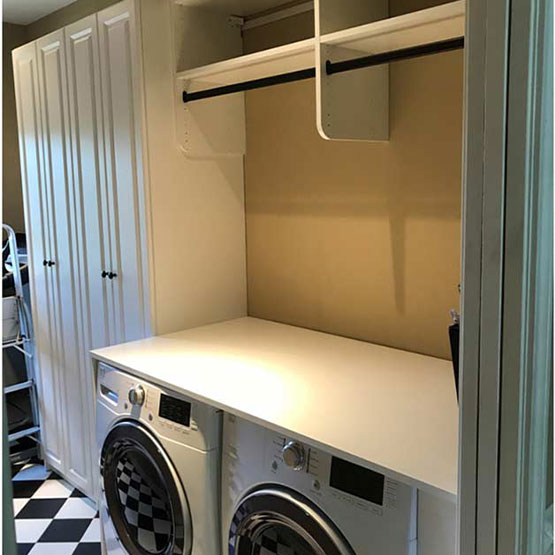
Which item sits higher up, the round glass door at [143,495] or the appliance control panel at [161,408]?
the appliance control panel at [161,408]

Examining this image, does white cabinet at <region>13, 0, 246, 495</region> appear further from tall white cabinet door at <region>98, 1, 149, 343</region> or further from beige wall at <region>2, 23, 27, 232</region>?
beige wall at <region>2, 23, 27, 232</region>

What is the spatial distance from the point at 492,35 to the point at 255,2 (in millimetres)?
1649

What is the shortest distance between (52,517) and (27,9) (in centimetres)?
285

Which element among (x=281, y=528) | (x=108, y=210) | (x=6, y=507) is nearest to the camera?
(x=6, y=507)

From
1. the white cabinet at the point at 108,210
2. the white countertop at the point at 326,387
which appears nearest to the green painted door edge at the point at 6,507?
the white countertop at the point at 326,387

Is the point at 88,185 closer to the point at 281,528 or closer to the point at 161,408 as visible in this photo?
the point at 161,408

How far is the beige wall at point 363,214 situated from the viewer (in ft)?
6.53

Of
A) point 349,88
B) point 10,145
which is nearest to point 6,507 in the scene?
point 349,88

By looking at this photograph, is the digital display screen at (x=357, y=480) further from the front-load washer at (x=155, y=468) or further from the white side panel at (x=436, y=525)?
the front-load washer at (x=155, y=468)

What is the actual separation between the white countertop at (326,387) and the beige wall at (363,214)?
126 mm

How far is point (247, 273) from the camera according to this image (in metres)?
2.75

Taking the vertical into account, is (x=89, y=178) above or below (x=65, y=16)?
below

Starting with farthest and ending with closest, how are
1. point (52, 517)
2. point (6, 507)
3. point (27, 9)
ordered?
1. point (27, 9)
2. point (52, 517)
3. point (6, 507)

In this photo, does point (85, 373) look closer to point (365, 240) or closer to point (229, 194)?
point (229, 194)
